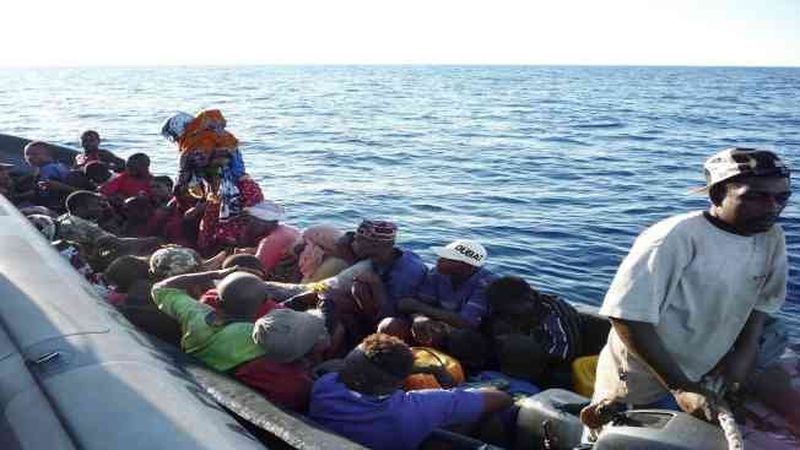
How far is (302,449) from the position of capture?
2.76 m

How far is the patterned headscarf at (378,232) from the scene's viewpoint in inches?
184

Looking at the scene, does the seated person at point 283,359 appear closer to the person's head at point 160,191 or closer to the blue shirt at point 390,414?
the blue shirt at point 390,414

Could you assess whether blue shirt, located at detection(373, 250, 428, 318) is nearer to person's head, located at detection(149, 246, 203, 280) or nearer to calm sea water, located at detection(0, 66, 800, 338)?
person's head, located at detection(149, 246, 203, 280)

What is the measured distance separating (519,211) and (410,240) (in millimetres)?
2446

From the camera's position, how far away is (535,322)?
4.24 metres

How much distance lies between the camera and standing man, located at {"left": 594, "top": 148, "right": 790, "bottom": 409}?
231cm

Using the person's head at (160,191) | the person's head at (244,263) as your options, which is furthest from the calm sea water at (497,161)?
the person's head at (244,263)

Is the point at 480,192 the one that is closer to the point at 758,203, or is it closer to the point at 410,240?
the point at 410,240

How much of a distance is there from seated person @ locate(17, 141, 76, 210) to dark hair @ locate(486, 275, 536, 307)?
17.0 feet

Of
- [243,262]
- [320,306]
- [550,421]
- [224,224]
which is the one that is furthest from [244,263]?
[550,421]

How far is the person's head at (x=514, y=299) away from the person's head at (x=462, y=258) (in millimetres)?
266

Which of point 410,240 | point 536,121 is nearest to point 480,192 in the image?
point 410,240

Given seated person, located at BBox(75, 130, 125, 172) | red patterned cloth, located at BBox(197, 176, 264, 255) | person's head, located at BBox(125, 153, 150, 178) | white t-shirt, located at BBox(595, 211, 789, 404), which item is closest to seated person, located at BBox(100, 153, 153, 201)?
person's head, located at BBox(125, 153, 150, 178)

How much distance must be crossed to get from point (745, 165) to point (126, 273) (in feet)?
11.3
